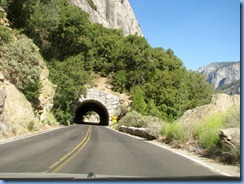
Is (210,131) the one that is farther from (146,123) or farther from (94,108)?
(94,108)

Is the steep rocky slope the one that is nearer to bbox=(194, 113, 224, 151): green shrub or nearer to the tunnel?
bbox=(194, 113, 224, 151): green shrub

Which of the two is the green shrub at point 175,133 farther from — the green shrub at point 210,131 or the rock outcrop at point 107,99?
the rock outcrop at point 107,99

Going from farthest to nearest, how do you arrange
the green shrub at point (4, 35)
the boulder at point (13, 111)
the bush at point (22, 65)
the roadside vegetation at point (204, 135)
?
1. the bush at point (22, 65)
2. the green shrub at point (4, 35)
3. the boulder at point (13, 111)
4. the roadside vegetation at point (204, 135)

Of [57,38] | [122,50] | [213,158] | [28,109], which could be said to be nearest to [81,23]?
[57,38]

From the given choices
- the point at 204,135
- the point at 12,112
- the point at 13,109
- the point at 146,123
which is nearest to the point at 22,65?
the point at 13,109

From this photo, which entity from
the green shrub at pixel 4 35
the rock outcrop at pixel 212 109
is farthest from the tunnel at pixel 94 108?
the rock outcrop at pixel 212 109

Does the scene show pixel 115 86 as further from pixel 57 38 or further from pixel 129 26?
pixel 129 26

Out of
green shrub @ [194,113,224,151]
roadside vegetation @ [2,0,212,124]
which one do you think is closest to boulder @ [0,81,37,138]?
green shrub @ [194,113,224,151]

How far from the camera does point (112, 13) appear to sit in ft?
396

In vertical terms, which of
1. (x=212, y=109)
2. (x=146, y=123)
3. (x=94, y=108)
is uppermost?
(x=94, y=108)

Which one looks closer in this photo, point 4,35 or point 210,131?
point 210,131

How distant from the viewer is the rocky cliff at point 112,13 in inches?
4318

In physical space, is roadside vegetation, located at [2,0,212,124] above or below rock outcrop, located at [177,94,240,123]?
above

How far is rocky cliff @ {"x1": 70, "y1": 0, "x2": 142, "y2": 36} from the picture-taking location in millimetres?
109688
